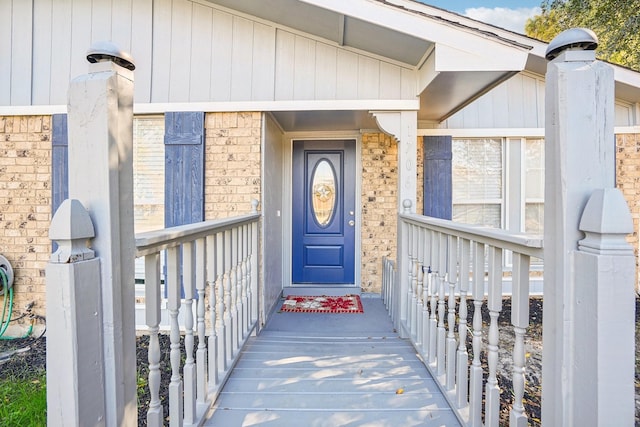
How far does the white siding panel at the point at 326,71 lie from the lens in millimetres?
3566

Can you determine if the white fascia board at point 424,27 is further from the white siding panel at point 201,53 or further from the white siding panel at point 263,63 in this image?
the white siding panel at point 201,53

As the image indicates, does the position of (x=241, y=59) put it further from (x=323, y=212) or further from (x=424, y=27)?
(x=323, y=212)

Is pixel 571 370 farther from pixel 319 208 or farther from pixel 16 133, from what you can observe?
pixel 16 133

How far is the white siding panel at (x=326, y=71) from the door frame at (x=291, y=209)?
50.5 inches

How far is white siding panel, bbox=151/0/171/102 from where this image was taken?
3676 mm

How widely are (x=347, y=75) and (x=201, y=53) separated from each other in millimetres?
1587

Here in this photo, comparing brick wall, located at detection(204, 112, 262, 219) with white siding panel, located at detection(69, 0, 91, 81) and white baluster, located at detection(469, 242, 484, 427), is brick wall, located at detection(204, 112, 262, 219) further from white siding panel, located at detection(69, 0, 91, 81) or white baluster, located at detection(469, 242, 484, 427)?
white baluster, located at detection(469, 242, 484, 427)

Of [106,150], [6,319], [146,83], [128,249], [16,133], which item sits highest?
[146,83]

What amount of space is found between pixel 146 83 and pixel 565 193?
3978mm

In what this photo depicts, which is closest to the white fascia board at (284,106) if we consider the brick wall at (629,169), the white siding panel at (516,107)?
the white siding panel at (516,107)

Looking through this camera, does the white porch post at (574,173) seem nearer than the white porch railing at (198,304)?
Yes

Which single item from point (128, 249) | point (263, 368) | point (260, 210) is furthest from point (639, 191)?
point (128, 249)

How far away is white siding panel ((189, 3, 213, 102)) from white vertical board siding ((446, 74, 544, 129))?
10.7 ft

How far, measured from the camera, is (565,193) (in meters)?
1.06
